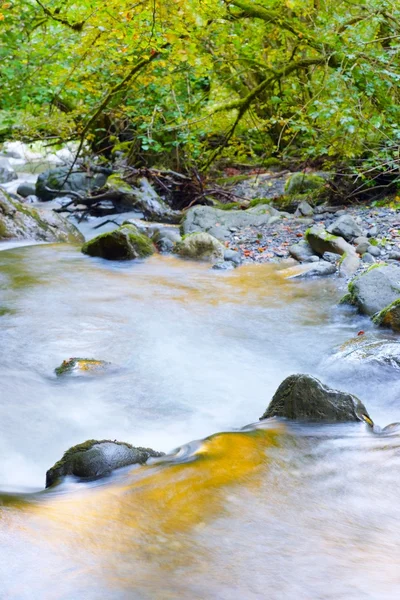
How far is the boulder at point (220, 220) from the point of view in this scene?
10055 millimetres

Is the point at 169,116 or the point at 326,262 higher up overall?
the point at 169,116

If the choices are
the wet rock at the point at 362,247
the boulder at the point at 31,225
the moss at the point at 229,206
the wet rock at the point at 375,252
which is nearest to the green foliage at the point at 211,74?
the moss at the point at 229,206

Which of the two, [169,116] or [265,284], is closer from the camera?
[265,284]

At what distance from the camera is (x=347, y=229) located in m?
8.40

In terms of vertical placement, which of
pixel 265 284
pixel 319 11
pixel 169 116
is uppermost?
pixel 319 11

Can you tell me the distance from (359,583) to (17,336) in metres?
4.18

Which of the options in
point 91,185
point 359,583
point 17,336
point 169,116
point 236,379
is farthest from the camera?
point 91,185

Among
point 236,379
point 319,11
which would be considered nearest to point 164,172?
point 319,11

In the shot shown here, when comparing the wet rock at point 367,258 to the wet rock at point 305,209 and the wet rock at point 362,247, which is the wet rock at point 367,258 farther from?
the wet rock at point 305,209

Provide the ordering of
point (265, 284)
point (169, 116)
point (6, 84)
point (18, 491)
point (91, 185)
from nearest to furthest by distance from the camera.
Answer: point (18, 491) → point (265, 284) → point (169, 116) → point (6, 84) → point (91, 185)

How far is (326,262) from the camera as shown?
770cm

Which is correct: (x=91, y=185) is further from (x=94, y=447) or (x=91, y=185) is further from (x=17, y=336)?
(x=94, y=447)

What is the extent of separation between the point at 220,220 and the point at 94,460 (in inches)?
308

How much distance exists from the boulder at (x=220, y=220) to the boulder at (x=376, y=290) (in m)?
3.99
